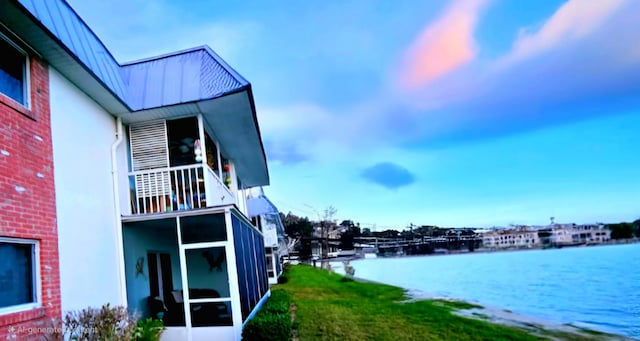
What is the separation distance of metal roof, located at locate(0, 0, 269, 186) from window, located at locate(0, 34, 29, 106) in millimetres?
189

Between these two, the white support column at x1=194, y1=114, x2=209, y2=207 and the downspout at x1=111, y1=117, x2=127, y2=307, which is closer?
the downspout at x1=111, y1=117, x2=127, y2=307

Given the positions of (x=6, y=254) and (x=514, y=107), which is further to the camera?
(x=514, y=107)

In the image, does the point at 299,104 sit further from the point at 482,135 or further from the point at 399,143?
the point at 482,135

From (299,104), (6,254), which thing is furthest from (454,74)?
(6,254)

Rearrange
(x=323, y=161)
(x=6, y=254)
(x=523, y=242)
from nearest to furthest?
(x=6, y=254)
(x=323, y=161)
(x=523, y=242)

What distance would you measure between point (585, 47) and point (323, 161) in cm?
2169

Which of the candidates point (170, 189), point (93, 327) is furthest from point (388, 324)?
point (93, 327)

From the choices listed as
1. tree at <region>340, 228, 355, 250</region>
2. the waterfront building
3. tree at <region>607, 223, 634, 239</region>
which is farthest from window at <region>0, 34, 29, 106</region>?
tree at <region>607, 223, 634, 239</region>

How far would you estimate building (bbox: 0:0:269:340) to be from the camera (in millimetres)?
5137

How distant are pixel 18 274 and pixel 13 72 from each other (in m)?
2.63

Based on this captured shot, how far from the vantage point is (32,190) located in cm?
529

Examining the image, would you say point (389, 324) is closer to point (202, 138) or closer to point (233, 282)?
point (233, 282)

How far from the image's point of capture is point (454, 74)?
1481 cm

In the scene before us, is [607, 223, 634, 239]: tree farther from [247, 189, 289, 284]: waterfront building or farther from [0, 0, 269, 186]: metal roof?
[0, 0, 269, 186]: metal roof
